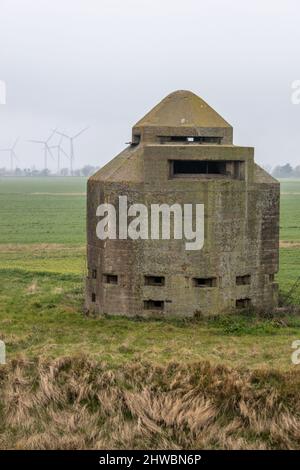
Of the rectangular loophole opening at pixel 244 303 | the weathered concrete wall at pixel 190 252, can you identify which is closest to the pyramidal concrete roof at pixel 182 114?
the weathered concrete wall at pixel 190 252

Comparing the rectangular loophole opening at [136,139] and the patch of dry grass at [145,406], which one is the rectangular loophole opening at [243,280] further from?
the patch of dry grass at [145,406]

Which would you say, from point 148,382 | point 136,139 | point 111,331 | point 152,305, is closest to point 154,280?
point 152,305

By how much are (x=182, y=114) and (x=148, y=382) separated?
814cm

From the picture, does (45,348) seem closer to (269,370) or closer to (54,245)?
(269,370)

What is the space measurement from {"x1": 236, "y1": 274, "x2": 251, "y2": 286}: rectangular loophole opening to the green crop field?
0.76 m

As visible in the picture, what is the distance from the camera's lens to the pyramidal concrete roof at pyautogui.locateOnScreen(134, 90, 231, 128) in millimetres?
20547

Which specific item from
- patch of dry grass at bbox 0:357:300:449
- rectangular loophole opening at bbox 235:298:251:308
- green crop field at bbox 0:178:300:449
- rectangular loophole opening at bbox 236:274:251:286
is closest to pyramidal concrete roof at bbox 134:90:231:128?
rectangular loophole opening at bbox 236:274:251:286

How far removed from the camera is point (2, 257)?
33344mm

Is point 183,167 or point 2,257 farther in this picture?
point 2,257

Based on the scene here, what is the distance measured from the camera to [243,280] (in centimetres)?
2009

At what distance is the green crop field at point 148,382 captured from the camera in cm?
1383

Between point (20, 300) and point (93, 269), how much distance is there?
9.64ft

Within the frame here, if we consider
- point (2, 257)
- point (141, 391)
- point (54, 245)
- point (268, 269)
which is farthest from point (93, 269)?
point (54, 245)

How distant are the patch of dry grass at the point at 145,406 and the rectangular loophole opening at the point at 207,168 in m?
6.05
